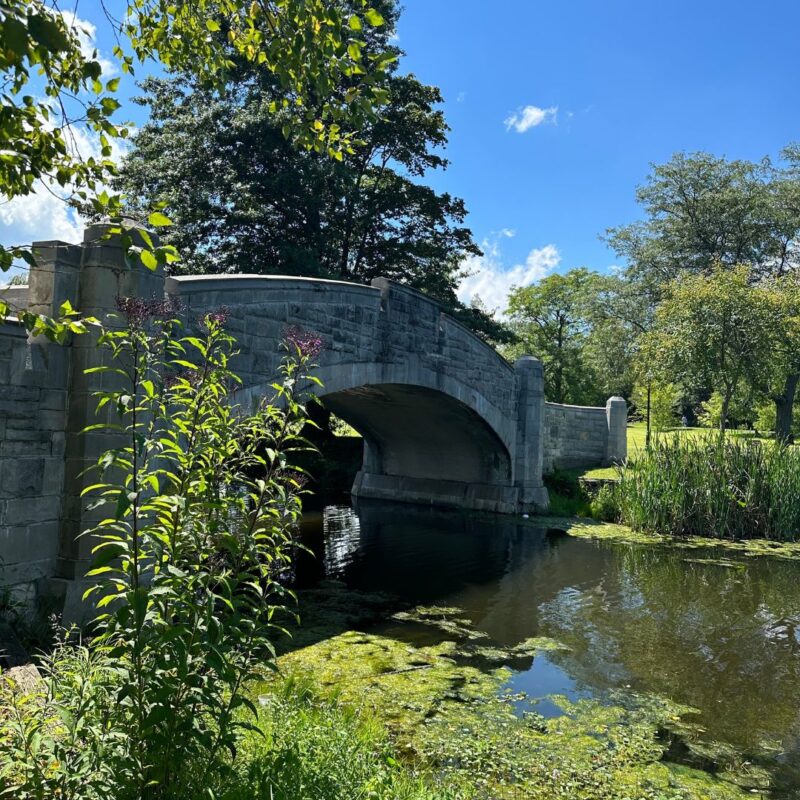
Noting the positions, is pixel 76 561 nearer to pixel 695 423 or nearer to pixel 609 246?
pixel 609 246

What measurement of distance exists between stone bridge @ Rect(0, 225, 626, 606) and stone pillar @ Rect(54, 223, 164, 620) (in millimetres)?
12

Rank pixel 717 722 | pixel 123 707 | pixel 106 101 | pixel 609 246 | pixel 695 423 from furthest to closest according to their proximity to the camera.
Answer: pixel 695 423 < pixel 609 246 < pixel 717 722 < pixel 123 707 < pixel 106 101

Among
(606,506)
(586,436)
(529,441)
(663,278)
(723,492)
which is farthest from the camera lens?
(663,278)

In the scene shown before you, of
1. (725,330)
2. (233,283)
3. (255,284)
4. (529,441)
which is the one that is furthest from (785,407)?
(233,283)

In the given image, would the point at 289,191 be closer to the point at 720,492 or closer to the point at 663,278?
the point at 720,492

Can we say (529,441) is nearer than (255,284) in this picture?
No

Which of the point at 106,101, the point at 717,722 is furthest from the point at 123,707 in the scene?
the point at 717,722

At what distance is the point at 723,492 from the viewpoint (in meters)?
13.5

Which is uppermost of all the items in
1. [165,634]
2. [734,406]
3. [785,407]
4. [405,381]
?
[785,407]

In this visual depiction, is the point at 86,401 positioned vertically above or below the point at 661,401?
below

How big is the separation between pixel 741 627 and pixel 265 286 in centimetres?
726

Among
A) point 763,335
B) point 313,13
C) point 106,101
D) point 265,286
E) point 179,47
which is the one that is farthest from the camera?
point 763,335

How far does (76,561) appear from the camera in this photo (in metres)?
5.69

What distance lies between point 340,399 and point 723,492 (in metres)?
8.81
